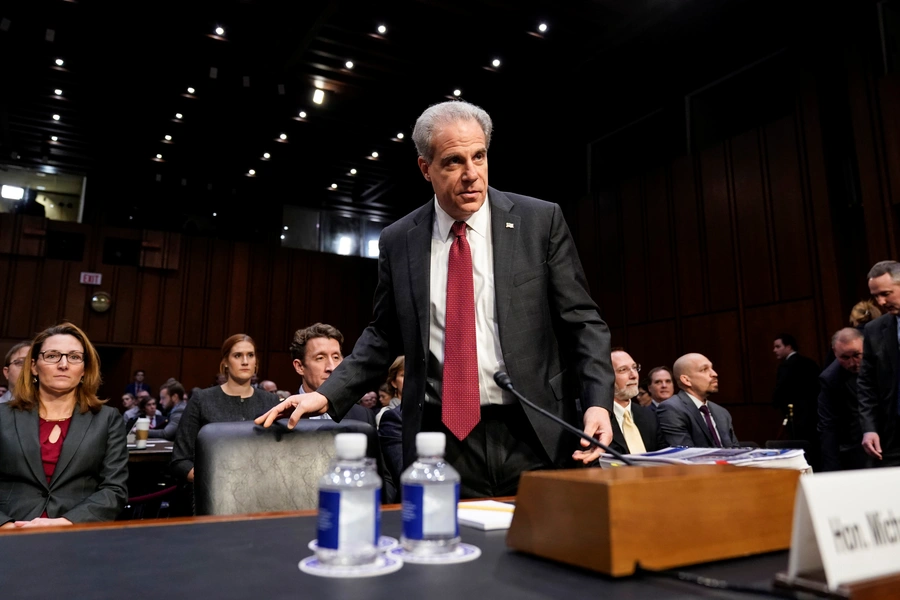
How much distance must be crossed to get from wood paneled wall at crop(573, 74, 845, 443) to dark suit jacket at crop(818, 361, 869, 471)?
7.37 feet

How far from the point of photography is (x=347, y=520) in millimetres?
707

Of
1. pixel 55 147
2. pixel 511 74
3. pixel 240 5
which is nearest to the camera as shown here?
pixel 240 5

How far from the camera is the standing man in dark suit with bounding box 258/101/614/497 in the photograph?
4.70 ft

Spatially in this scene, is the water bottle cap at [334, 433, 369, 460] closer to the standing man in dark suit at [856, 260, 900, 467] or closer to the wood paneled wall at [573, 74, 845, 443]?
the standing man in dark suit at [856, 260, 900, 467]

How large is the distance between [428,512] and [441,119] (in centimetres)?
105

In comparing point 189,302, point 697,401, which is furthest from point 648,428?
point 189,302

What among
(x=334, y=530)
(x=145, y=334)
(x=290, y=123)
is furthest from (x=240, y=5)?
(x=334, y=530)

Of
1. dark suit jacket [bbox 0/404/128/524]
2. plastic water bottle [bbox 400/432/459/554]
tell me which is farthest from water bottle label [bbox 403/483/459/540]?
dark suit jacket [bbox 0/404/128/524]

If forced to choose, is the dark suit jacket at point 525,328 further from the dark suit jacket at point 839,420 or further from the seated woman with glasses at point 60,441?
the dark suit jacket at point 839,420

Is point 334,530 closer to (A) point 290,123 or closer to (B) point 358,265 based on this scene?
(A) point 290,123

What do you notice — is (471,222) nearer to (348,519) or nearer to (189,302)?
(348,519)

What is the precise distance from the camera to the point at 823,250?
6762 mm

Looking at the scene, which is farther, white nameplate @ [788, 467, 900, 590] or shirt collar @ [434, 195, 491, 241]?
shirt collar @ [434, 195, 491, 241]

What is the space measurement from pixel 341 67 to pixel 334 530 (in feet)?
27.8
